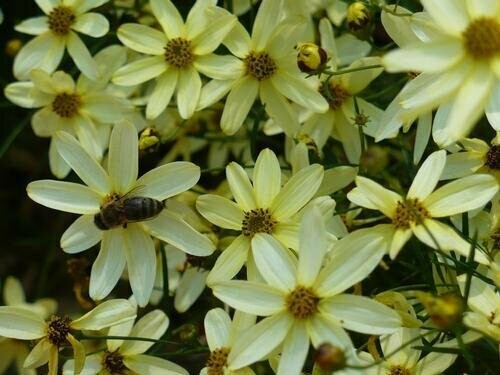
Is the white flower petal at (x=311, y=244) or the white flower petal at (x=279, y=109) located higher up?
the white flower petal at (x=279, y=109)

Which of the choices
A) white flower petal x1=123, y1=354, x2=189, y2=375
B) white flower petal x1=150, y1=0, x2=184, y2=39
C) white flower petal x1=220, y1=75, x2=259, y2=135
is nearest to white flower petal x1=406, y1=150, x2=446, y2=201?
white flower petal x1=220, y1=75, x2=259, y2=135

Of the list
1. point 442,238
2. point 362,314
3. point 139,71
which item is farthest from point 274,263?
point 139,71

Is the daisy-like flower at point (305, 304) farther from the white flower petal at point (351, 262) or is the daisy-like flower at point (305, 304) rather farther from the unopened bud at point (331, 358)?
the unopened bud at point (331, 358)

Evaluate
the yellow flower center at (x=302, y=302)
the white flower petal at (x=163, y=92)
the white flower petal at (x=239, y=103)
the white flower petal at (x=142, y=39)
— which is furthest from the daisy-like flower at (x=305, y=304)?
the white flower petal at (x=142, y=39)

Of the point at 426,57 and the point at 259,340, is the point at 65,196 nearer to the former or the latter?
the point at 259,340

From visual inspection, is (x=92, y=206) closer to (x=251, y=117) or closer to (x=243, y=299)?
(x=243, y=299)
